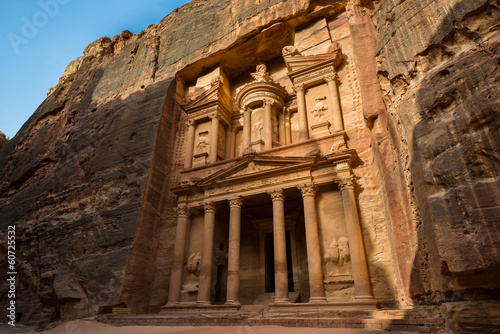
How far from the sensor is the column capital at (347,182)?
10453 mm

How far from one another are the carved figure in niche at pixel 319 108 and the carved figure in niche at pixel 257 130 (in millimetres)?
2584

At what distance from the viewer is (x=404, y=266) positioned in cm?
768

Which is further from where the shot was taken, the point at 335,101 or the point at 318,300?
the point at 335,101

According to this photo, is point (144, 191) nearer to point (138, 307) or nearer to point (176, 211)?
point (176, 211)

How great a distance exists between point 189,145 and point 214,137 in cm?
140

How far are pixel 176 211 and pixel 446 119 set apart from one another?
11.2 m

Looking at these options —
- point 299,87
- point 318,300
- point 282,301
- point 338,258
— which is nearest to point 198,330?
point 282,301

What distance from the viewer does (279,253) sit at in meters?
10.6

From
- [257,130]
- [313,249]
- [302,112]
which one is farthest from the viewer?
[257,130]

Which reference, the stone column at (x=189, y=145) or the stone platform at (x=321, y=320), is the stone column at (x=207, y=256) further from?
the stone column at (x=189, y=145)

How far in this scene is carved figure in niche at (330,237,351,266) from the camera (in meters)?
9.91

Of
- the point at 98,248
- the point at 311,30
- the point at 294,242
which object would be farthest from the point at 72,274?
the point at 311,30

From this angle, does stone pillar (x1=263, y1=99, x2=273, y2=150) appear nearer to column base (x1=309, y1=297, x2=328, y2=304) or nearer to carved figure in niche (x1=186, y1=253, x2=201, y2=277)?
carved figure in niche (x1=186, y1=253, x2=201, y2=277)

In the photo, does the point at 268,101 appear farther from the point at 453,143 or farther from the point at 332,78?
the point at 453,143
